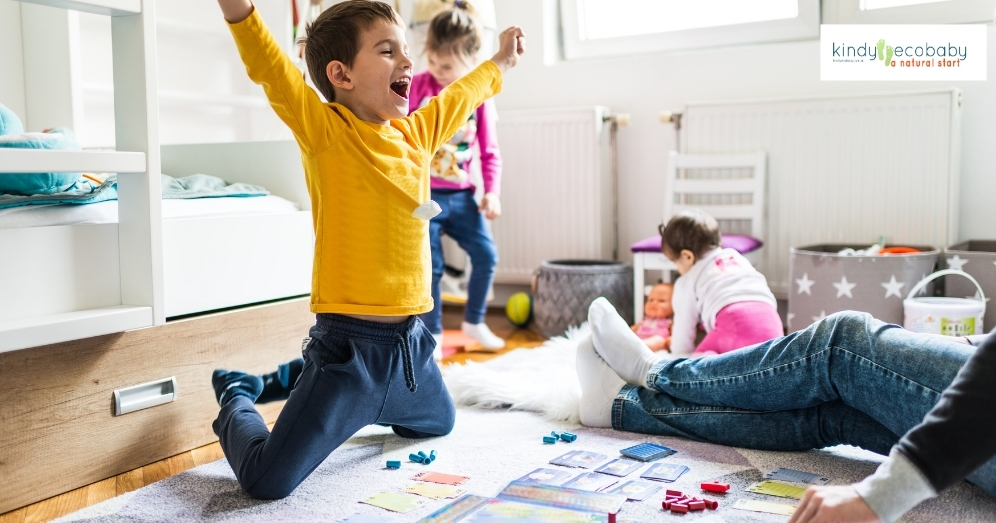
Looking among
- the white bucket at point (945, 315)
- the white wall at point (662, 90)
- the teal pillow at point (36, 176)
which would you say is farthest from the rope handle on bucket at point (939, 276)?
the teal pillow at point (36, 176)

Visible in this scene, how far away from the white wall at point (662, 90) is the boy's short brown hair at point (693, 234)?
67cm

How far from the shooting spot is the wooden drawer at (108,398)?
3.95ft

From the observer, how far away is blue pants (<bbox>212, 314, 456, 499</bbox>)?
1197 mm

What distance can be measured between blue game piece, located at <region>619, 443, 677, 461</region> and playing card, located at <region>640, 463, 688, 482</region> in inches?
1.3

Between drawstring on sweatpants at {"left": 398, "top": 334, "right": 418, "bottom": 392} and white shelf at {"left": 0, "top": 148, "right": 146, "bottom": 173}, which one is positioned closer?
white shelf at {"left": 0, "top": 148, "right": 146, "bottom": 173}

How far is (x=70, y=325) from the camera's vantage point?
1.21m

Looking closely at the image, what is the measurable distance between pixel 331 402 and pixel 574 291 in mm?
1423

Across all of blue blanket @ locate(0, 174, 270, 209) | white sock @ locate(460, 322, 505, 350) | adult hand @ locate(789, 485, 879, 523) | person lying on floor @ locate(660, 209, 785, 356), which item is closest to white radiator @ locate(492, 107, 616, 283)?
white sock @ locate(460, 322, 505, 350)

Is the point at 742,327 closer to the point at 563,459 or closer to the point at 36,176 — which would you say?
the point at 563,459

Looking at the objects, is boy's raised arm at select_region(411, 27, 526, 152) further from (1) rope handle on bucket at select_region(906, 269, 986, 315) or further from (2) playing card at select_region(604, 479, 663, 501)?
(1) rope handle on bucket at select_region(906, 269, 986, 315)

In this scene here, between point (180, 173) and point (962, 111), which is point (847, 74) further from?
point (180, 173)

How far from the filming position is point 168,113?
8.28 feet

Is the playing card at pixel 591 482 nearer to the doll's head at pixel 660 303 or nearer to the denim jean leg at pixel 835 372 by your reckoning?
the denim jean leg at pixel 835 372

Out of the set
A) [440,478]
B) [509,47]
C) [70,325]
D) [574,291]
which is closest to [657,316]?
[574,291]
